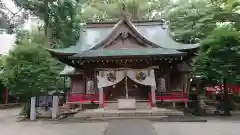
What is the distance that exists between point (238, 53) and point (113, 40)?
745cm

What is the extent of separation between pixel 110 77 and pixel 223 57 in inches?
263

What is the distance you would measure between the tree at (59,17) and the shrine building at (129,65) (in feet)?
30.2

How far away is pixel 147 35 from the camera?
57.9 ft

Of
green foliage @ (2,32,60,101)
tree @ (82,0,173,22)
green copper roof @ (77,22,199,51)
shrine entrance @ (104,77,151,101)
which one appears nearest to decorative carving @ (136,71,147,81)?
shrine entrance @ (104,77,151,101)

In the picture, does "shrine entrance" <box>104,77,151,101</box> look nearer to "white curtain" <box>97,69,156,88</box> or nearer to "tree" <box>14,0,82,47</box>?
"white curtain" <box>97,69,156,88</box>

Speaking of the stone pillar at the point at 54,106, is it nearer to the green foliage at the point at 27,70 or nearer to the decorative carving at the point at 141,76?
the green foliage at the point at 27,70

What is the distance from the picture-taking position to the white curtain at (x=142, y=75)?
14.8 metres

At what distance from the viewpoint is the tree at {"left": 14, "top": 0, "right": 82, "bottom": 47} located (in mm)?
24938

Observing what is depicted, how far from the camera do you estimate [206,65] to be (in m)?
13.9

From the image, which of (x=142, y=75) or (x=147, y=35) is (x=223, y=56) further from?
(x=147, y=35)

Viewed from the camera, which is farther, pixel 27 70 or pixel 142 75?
pixel 142 75

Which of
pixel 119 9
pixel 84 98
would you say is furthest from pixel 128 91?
pixel 119 9

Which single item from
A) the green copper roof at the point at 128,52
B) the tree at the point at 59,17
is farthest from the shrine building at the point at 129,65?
the tree at the point at 59,17

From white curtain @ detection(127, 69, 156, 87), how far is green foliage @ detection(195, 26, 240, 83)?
321cm
